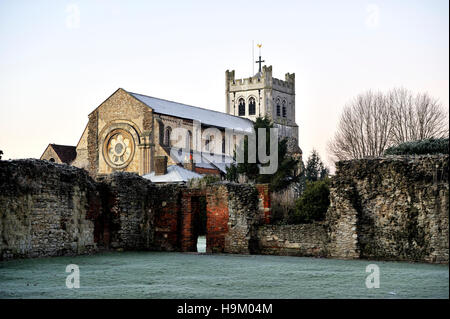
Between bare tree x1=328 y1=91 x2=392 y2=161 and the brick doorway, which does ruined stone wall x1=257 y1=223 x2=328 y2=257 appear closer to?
the brick doorway

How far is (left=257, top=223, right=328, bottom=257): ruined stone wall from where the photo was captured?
1681cm

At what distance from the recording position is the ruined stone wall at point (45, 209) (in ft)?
49.3

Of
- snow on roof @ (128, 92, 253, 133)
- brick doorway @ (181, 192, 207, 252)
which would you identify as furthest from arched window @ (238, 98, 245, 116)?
brick doorway @ (181, 192, 207, 252)

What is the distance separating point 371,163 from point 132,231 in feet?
26.4

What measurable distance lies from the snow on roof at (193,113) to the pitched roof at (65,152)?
1437cm

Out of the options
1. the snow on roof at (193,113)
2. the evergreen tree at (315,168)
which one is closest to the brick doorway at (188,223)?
the evergreen tree at (315,168)

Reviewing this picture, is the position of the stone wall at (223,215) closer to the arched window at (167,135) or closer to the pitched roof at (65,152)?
the arched window at (167,135)

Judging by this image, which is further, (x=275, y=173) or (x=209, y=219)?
(x=275, y=173)

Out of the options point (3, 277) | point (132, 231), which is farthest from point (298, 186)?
point (3, 277)

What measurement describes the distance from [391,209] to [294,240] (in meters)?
3.14

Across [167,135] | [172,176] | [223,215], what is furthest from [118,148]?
[223,215]

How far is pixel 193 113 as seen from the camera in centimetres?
5853

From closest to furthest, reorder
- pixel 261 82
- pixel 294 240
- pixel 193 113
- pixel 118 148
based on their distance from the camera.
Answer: pixel 294 240 < pixel 118 148 < pixel 193 113 < pixel 261 82

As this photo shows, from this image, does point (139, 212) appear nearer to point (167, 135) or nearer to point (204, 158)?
point (167, 135)
